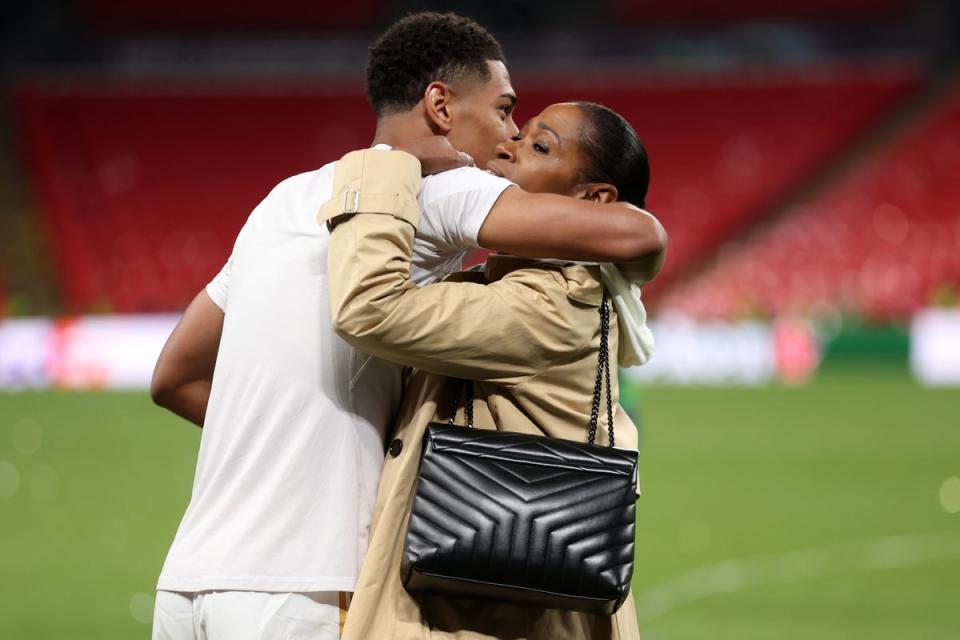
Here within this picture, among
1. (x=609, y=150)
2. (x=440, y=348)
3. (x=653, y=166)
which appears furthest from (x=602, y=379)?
(x=653, y=166)

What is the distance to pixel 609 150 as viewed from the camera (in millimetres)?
2740

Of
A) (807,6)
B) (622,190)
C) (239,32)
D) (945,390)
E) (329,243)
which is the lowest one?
(329,243)

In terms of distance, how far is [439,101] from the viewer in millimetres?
2797

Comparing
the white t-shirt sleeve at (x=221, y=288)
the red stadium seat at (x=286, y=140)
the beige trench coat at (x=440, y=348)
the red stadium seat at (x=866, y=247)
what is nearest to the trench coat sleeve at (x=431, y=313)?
the beige trench coat at (x=440, y=348)

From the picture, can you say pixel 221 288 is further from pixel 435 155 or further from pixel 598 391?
pixel 598 391

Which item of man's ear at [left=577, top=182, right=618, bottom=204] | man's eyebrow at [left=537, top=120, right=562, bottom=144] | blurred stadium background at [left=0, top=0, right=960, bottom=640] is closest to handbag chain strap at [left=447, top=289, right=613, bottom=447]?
man's ear at [left=577, top=182, right=618, bottom=204]

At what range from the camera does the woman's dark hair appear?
2.74 metres

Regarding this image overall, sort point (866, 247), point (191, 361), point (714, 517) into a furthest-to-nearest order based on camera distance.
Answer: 1. point (866, 247)
2. point (714, 517)
3. point (191, 361)

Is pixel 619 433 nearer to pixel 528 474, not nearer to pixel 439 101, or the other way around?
pixel 528 474

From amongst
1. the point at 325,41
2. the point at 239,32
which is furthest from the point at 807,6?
the point at 239,32

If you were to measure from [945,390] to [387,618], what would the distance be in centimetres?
1650

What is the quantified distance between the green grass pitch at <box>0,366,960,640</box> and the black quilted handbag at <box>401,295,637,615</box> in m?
2.52

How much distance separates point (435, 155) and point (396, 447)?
0.60 meters

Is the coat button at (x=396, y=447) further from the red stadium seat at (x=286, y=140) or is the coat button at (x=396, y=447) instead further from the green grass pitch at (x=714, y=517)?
A: the red stadium seat at (x=286, y=140)
